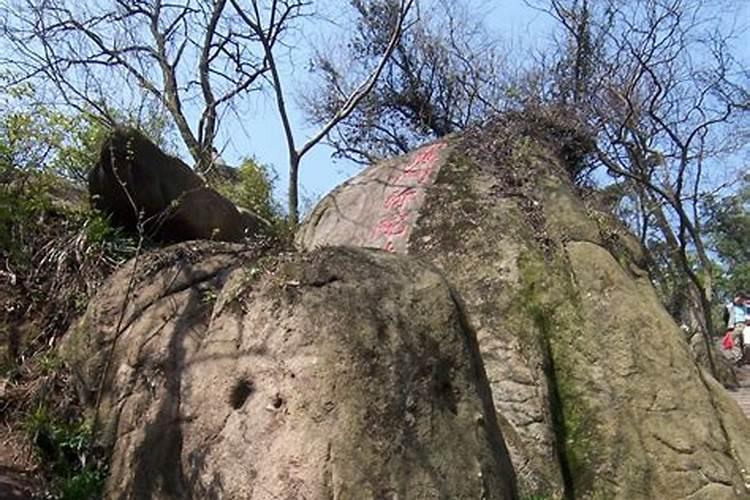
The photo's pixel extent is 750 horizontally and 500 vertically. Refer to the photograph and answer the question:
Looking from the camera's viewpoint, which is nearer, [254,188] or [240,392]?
[240,392]

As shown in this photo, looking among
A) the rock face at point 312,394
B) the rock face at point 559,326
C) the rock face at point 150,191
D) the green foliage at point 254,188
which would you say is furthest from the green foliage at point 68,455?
the green foliage at point 254,188

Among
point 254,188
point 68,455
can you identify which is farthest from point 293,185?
point 68,455

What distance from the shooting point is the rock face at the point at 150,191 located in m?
6.56

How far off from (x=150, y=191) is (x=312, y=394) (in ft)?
10.4

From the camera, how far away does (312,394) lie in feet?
13.7

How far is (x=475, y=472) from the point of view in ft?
14.2

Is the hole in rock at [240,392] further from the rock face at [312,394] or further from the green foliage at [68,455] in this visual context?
the green foliage at [68,455]

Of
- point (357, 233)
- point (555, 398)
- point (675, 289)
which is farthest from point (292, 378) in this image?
point (675, 289)

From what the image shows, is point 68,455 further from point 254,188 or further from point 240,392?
point 254,188

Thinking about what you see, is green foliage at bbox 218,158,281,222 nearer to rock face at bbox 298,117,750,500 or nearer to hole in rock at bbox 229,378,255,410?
rock face at bbox 298,117,750,500

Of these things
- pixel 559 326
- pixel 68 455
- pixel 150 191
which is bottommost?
pixel 68 455

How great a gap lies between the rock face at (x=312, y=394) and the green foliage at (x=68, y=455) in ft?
0.54

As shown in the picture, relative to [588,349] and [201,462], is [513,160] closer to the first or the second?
[588,349]

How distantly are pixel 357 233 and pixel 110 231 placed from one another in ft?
7.52
